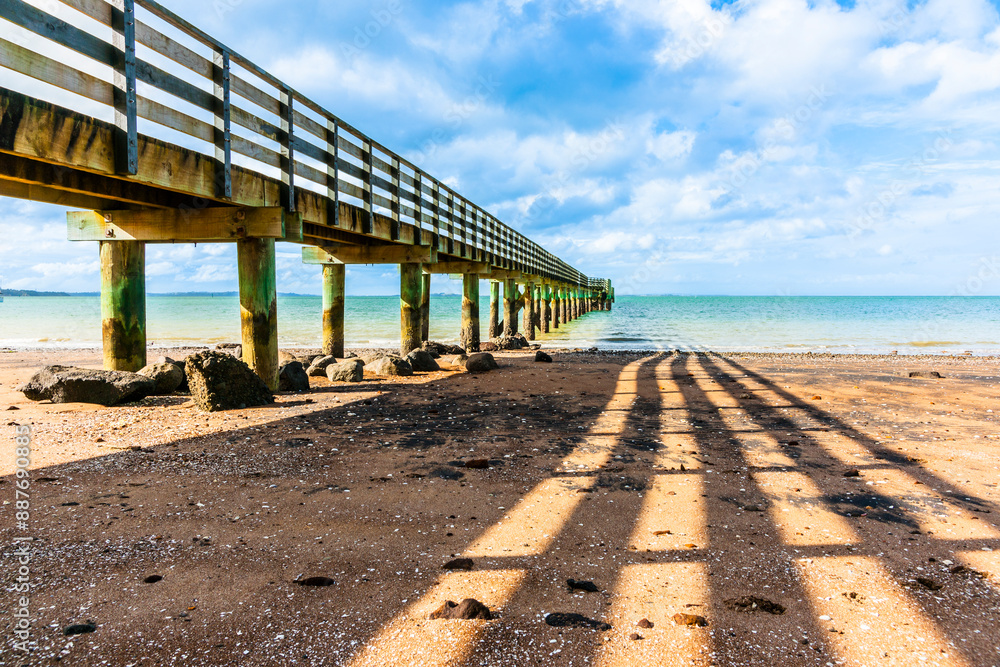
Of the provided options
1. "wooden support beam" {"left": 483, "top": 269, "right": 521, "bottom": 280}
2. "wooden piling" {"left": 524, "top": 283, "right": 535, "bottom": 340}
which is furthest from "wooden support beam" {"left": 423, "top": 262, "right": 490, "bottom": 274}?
"wooden piling" {"left": 524, "top": 283, "right": 535, "bottom": 340}

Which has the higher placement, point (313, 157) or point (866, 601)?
point (313, 157)

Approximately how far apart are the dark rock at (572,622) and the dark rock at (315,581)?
1.16 m

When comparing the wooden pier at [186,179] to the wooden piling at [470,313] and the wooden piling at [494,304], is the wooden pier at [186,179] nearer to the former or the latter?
the wooden piling at [470,313]

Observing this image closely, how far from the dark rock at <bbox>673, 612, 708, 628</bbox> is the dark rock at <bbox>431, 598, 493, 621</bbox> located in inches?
34.2

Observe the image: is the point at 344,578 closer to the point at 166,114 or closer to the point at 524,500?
the point at 524,500

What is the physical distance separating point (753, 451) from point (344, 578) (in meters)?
4.38

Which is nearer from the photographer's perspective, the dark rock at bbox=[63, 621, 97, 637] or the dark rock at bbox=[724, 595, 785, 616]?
the dark rock at bbox=[63, 621, 97, 637]

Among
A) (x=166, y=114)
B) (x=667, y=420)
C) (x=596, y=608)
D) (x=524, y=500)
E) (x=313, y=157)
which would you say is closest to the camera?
(x=596, y=608)

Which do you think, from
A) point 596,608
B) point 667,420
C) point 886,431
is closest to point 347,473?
point 596,608

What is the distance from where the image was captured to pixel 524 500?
4188mm

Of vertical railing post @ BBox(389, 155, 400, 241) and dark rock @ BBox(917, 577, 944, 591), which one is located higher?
vertical railing post @ BBox(389, 155, 400, 241)

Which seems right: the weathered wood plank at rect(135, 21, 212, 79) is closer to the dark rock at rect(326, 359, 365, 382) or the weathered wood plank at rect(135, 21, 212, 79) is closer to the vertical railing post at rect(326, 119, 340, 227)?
the vertical railing post at rect(326, 119, 340, 227)

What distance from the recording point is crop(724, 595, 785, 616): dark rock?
2.66 meters

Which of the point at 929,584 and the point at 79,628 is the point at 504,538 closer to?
the point at 79,628
